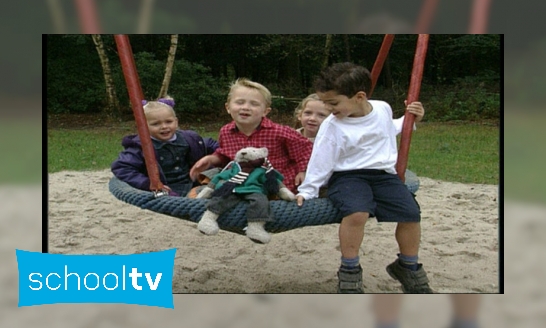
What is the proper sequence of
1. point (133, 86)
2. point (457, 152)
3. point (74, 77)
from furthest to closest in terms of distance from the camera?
point (457, 152) < point (74, 77) < point (133, 86)

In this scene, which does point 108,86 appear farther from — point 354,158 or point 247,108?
point 354,158

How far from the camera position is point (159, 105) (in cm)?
208

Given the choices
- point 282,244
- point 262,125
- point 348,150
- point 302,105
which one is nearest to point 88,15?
point 262,125

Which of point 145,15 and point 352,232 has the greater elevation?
point 145,15

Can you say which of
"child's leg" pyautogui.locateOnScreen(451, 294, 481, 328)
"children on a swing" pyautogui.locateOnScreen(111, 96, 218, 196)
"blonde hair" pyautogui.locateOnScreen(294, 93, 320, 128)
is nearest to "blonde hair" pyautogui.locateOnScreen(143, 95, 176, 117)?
"children on a swing" pyautogui.locateOnScreen(111, 96, 218, 196)

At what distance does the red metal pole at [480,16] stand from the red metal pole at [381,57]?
24 cm

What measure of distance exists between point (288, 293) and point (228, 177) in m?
0.48

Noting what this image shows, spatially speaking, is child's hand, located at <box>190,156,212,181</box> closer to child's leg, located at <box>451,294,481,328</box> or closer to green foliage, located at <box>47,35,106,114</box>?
green foliage, located at <box>47,35,106,114</box>

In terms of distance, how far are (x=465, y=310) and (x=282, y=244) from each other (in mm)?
740

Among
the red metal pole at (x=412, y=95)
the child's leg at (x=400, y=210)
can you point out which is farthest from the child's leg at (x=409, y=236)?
the red metal pole at (x=412, y=95)

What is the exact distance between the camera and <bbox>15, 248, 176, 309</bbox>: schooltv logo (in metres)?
1.82

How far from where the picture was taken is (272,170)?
1.93m

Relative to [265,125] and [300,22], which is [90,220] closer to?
[265,125]

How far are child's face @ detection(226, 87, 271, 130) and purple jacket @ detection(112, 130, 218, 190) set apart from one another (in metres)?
0.13
